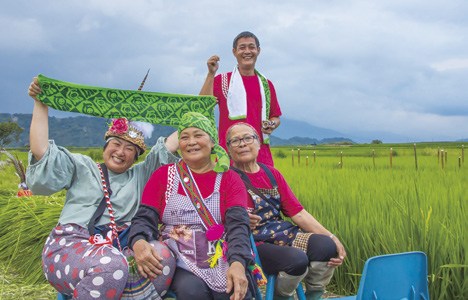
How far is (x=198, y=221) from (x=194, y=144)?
0.44 m

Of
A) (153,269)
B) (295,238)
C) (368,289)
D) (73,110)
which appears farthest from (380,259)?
(73,110)

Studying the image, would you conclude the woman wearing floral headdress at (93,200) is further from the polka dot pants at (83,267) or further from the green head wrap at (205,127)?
the green head wrap at (205,127)

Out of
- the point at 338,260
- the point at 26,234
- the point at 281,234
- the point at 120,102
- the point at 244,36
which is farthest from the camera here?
the point at 26,234

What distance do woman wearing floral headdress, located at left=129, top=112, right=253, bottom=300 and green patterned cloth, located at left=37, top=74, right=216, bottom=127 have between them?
545 millimetres

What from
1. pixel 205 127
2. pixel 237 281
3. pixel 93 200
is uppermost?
pixel 205 127

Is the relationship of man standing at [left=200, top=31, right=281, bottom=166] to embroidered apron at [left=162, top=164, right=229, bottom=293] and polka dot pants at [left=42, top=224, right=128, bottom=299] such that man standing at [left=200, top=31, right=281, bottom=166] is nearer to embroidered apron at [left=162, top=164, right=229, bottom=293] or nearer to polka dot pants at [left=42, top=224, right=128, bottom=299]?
embroidered apron at [left=162, top=164, right=229, bottom=293]

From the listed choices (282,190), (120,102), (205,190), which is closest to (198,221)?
(205,190)

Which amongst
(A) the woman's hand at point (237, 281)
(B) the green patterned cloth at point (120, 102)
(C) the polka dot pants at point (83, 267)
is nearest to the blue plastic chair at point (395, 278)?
(A) the woman's hand at point (237, 281)

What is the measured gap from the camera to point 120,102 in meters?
2.53

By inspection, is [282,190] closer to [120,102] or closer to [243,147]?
[243,147]

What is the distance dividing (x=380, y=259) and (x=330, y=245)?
32 centimetres

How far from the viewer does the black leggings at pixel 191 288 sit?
5.72ft

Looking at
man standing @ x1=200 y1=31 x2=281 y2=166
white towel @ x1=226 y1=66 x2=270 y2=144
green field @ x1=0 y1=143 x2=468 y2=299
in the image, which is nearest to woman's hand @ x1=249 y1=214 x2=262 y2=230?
green field @ x1=0 y1=143 x2=468 y2=299

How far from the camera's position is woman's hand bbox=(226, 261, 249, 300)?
1728mm
